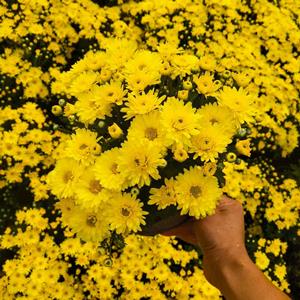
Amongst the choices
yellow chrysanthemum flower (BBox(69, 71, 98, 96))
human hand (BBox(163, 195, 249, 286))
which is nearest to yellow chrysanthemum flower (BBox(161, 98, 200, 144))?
yellow chrysanthemum flower (BBox(69, 71, 98, 96))

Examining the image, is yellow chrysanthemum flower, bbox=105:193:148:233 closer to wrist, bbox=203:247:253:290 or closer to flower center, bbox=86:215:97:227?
flower center, bbox=86:215:97:227

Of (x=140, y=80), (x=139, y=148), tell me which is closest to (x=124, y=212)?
(x=139, y=148)

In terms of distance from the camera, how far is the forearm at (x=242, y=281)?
169cm

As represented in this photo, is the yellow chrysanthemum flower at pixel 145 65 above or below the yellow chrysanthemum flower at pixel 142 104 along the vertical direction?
above

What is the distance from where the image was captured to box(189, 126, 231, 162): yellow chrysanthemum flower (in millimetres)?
1433

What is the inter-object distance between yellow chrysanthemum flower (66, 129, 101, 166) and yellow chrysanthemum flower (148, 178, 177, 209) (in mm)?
252

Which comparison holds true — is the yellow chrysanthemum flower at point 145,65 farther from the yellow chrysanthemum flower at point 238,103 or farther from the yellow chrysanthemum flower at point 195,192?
the yellow chrysanthemum flower at point 195,192

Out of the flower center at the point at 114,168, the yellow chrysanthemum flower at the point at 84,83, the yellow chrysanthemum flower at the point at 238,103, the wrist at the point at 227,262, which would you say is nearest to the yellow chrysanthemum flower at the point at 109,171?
the flower center at the point at 114,168

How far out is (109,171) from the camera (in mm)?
1447

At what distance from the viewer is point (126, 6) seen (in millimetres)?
4215

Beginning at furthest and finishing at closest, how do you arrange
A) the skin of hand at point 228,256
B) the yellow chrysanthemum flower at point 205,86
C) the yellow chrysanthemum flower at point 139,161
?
the skin of hand at point 228,256, the yellow chrysanthemum flower at point 205,86, the yellow chrysanthemum flower at point 139,161

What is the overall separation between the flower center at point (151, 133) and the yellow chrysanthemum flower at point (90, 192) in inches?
9.4

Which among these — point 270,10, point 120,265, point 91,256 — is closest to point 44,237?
point 91,256

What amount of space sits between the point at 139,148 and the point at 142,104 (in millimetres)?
174
